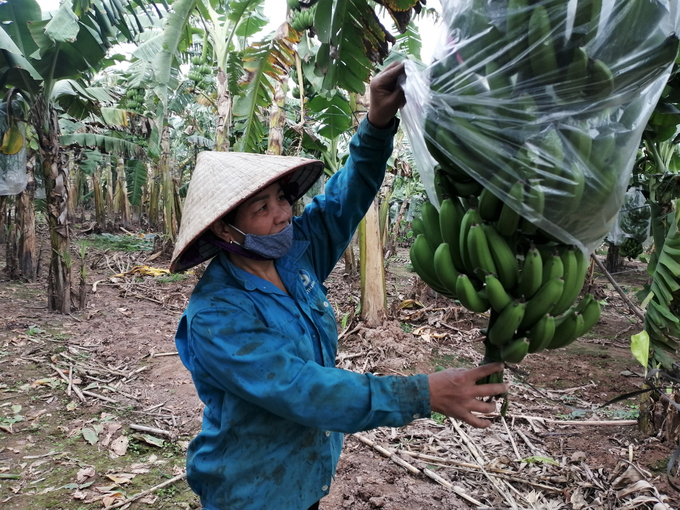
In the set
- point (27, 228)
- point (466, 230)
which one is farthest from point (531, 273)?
point (27, 228)

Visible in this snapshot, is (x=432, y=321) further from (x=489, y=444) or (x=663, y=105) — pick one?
(x=663, y=105)

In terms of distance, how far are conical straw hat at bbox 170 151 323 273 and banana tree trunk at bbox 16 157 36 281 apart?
7.85 metres

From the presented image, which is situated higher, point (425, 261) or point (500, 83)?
point (500, 83)

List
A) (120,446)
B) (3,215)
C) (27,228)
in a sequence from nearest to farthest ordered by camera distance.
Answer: (120,446) < (27,228) < (3,215)

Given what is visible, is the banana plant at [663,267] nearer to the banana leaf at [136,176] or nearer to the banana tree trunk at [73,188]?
the banana leaf at [136,176]

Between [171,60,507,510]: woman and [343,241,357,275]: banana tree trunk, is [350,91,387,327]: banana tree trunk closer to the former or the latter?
[343,241,357,275]: banana tree trunk

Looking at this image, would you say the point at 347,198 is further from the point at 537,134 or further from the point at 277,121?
the point at 277,121

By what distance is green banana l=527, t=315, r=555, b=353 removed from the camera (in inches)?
43.2

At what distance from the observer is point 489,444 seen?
3.26 meters

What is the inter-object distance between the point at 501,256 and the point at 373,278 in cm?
439

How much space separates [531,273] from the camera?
108cm

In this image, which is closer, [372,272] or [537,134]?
[537,134]

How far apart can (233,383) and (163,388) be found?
138 inches

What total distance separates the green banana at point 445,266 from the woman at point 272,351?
229 millimetres
